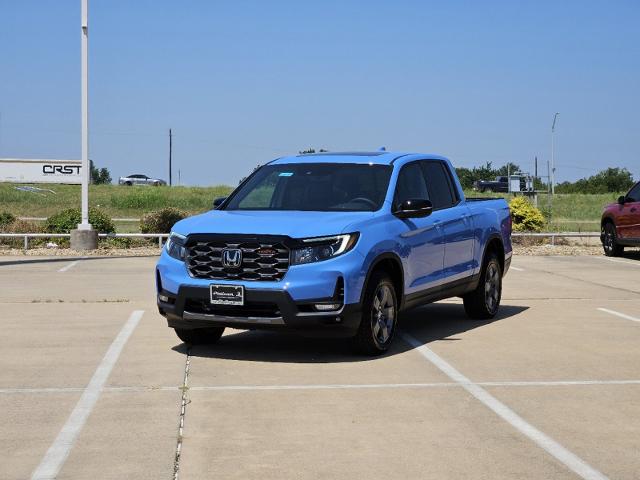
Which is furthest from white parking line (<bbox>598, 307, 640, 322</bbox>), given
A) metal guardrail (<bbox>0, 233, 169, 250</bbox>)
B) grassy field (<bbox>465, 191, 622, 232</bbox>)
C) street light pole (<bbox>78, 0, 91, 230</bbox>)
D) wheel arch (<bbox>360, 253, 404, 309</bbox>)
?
grassy field (<bbox>465, 191, 622, 232</bbox>)

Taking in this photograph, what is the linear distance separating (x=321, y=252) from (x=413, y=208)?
1.36 meters

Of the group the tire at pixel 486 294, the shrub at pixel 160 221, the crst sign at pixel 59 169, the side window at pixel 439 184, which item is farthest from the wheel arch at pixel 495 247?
the crst sign at pixel 59 169

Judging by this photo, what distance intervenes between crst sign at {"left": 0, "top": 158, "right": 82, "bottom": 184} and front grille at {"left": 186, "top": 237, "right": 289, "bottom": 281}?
33385 millimetres

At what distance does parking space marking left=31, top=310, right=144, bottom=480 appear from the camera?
6156 mm

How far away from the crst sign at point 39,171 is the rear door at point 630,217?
23.9 meters

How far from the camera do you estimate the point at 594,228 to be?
4338cm

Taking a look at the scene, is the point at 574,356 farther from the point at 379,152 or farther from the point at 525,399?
the point at 379,152

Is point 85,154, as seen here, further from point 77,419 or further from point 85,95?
point 77,419

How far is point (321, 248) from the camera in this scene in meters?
9.65

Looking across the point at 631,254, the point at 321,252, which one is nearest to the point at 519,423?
the point at 321,252

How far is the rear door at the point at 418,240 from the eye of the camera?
424 inches

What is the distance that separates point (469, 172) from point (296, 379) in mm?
98484

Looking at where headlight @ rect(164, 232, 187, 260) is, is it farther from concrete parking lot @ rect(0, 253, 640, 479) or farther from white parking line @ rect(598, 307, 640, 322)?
white parking line @ rect(598, 307, 640, 322)

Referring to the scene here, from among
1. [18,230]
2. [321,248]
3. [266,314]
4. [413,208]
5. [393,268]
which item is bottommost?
[18,230]
